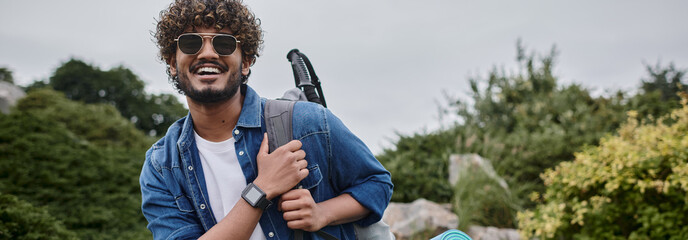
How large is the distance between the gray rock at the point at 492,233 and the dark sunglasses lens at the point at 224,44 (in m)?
5.30

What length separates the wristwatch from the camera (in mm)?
1634

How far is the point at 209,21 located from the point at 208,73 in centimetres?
23

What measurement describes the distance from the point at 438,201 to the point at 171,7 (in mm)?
6134

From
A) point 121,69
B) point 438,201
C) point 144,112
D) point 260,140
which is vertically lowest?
point 438,201

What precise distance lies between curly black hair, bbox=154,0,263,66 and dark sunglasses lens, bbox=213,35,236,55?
6cm

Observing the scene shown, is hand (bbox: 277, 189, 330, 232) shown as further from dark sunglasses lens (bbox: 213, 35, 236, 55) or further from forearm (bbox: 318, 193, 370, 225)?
dark sunglasses lens (bbox: 213, 35, 236, 55)

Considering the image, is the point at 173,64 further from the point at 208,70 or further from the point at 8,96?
the point at 8,96

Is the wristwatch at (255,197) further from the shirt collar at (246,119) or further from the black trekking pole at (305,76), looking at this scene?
the black trekking pole at (305,76)

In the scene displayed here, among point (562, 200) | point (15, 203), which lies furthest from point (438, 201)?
point (15, 203)

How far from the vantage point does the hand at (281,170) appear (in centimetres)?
166

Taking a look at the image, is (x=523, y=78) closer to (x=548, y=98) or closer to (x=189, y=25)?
(x=548, y=98)

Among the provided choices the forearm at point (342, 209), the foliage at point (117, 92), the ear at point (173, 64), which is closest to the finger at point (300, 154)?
the forearm at point (342, 209)

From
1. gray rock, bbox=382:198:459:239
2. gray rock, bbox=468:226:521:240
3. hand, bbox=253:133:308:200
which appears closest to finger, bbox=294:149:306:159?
hand, bbox=253:133:308:200

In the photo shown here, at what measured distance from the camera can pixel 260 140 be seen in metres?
1.89
